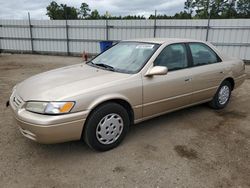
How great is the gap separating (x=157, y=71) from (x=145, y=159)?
1.20 metres

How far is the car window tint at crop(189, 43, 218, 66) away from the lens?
391 cm

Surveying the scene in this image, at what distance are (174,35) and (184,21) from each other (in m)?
0.87

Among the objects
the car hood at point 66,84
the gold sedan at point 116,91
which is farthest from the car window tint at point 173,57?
the car hood at point 66,84

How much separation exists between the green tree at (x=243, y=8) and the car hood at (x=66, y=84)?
1479 inches

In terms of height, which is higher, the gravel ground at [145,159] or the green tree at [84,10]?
→ the green tree at [84,10]

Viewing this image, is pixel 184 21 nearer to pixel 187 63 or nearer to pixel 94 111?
pixel 187 63

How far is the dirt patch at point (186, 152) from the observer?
2895mm

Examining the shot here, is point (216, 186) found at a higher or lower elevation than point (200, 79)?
lower

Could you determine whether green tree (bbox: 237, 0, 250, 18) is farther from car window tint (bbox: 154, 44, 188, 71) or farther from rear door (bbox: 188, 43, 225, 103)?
car window tint (bbox: 154, 44, 188, 71)

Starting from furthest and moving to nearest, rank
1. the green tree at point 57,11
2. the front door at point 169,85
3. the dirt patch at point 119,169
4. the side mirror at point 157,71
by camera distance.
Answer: the green tree at point 57,11
the front door at point 169,85
the side mirror at point 157,71
the dirt patch at point 119,169

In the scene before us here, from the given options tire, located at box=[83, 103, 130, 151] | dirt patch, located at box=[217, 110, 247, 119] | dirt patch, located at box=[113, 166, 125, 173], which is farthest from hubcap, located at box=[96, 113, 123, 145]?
dirt patch, located at box=[217, 110, 247, 119]

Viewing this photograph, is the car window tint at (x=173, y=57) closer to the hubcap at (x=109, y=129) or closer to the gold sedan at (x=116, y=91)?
the gold sedan at (x=116, y=91)

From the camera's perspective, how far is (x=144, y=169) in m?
2.61

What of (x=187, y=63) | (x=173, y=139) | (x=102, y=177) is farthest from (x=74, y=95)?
(x=187, y=63)
